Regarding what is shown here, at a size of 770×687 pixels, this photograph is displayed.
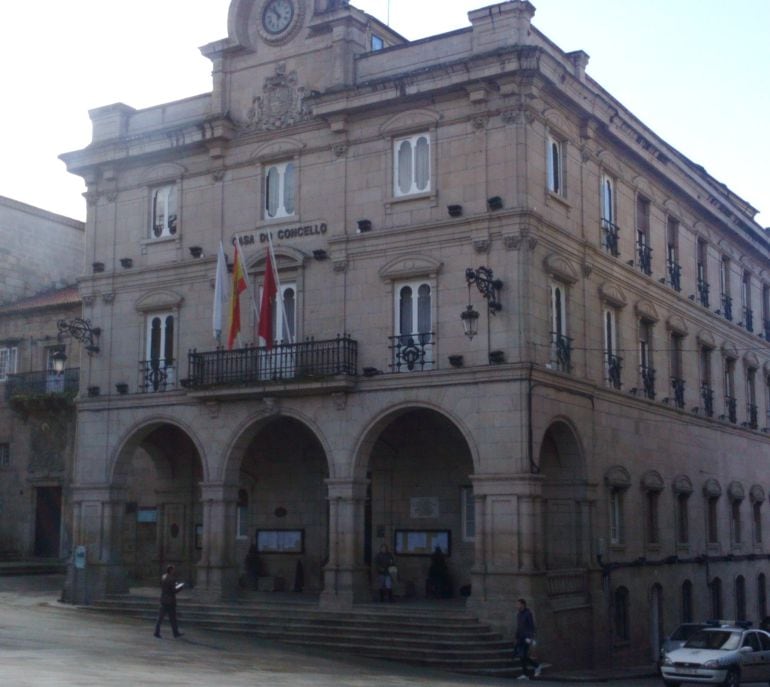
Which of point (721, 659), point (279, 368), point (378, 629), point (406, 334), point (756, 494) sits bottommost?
point (721, 659)

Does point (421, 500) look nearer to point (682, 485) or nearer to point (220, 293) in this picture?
point (220, 293)

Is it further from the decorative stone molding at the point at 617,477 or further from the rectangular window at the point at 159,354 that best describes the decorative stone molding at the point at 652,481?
the rectangular window at the point at 159,354

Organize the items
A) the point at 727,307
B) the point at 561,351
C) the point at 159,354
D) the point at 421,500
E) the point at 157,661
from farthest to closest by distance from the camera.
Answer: the point at 727,307
the point at 159,354
the point at 421,500
the point at 561,351
the point at 157,661

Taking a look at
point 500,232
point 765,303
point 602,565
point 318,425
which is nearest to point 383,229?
point 500,232

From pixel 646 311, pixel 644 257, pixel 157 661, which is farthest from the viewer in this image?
pixel 644 257

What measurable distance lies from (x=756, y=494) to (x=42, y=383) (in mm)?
26330

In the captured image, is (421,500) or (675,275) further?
(675,275)

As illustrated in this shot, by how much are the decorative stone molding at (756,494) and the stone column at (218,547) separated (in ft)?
65.2

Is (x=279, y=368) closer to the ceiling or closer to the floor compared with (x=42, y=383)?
closer to the floor

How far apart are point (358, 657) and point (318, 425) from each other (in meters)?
6.18

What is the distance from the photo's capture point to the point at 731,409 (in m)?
42.2

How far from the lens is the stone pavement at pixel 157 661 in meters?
20.4

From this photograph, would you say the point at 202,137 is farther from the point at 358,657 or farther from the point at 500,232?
the point at 358,657

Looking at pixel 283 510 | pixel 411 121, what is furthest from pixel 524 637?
pixel 411 121
